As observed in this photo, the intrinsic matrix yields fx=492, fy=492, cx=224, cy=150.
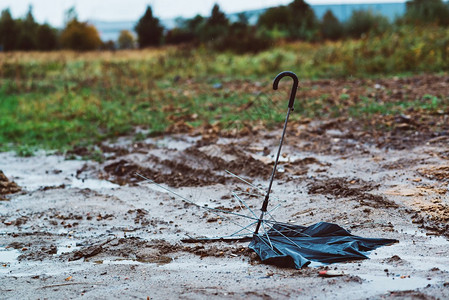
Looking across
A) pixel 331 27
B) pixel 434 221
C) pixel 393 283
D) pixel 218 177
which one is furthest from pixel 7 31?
pixel 393 283

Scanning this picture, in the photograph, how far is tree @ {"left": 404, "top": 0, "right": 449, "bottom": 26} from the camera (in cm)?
1612

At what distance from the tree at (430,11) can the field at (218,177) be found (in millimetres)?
4746

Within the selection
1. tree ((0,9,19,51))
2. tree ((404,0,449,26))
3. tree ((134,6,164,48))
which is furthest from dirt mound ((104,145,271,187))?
tree ((0,9,19,51))

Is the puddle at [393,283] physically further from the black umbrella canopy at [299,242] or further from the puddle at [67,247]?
the puddle at [67,247]

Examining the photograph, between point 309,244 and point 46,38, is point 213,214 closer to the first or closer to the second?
point 309,244

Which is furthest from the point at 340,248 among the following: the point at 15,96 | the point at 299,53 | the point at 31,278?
the point at 299,53

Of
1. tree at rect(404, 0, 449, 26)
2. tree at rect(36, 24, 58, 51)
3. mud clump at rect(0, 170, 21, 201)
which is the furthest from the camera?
tree at rect(36, 24, 58, 51)

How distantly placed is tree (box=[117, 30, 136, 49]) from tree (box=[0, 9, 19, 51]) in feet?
12.8

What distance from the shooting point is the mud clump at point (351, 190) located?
4.34m

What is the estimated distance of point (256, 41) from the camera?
17.1 m

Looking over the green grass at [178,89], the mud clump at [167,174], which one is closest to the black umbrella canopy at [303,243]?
the mud clump at [167,174]

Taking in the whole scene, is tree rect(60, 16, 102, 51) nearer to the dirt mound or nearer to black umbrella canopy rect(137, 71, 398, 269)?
the dirt mound

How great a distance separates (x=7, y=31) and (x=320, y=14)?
39.0 ft

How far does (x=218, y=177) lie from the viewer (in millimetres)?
5539
